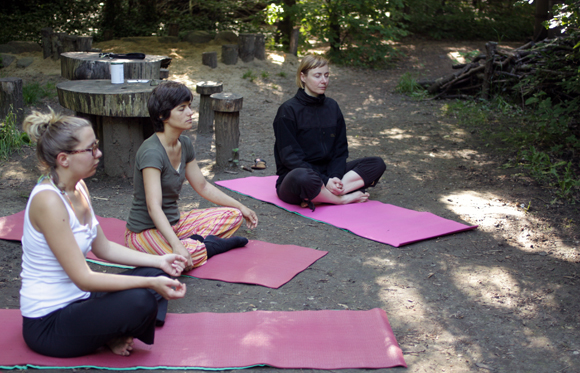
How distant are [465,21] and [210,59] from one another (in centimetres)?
944

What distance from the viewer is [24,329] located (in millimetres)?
2109

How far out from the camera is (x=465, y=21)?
50.1 ft

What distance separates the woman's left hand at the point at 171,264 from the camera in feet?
7.39

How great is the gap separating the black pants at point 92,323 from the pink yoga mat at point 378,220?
6.66 ft

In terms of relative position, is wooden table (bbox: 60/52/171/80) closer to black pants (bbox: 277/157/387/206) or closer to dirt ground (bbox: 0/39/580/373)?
dirt ground (bbox: 0/39/580/373)

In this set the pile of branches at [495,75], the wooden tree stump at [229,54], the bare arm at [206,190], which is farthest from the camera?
the wooden tree stump at [229,54]

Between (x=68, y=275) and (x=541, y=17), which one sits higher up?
(x=541, y=17)

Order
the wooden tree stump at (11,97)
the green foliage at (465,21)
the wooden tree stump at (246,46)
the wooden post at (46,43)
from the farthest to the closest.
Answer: the green foliage at (465,21) < the wooden tree stump at (246,46) < the wooden post at (46,43) < the wooden tree stump at (11,97)

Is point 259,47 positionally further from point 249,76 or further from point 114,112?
point 114,112

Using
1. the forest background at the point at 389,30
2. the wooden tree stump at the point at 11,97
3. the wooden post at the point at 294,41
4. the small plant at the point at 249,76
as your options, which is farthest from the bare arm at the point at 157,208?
the wooden post at the point at 294,41

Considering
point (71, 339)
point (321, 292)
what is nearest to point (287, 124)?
point (321, 292)

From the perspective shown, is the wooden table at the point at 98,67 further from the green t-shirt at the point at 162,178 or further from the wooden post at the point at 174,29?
the wooden post at the point at 174,29

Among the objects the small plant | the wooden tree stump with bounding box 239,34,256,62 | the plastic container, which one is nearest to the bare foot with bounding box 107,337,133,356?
the plastic container

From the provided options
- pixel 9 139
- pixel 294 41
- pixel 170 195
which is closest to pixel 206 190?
pixel 170 195
